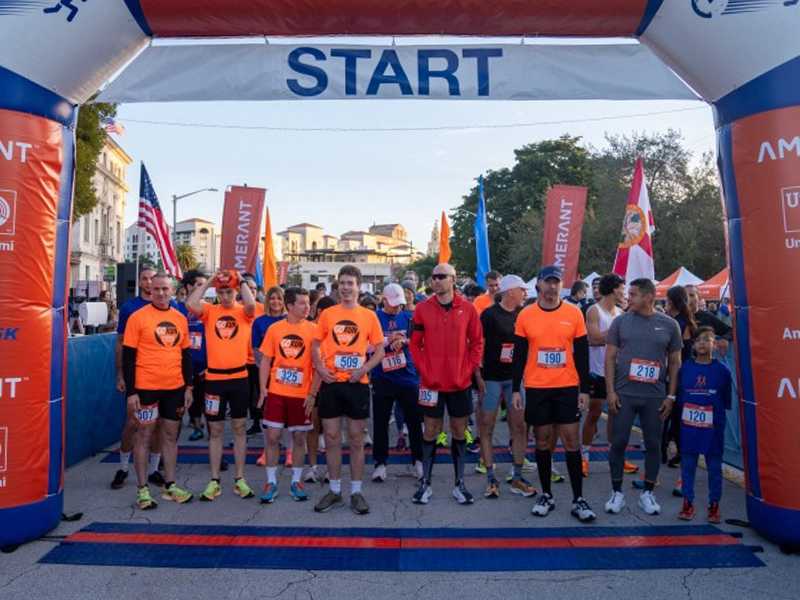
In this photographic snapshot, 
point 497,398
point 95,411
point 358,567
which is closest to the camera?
point 358,567

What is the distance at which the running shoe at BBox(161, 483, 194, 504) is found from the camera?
5766 millimetres

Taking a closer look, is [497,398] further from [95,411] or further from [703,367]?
[95,411]

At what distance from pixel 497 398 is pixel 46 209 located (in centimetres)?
431

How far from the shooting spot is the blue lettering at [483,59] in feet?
18.8


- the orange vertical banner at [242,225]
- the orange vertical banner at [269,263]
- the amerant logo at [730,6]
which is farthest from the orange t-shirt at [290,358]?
the orange vertical banner at [269,263]

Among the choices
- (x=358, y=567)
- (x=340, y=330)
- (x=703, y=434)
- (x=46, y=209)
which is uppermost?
(x=46, y=209)

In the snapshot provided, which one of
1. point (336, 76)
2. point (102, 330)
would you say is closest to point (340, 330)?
point (336, 76)

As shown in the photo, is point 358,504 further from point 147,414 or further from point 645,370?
point 645,370

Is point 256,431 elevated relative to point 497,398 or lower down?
lower down

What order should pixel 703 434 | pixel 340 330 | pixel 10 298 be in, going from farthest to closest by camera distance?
pixel 340 330 → pixel 703 434 → pixel 10 298

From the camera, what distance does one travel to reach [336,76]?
572 centimetres

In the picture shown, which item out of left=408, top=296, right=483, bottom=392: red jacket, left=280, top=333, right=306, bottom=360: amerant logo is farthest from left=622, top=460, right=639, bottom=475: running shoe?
left=280, top=333, right=306, bottom=360: amerant logo

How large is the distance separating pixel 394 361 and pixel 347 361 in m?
1.03

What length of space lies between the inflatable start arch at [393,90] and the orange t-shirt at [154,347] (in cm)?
64
